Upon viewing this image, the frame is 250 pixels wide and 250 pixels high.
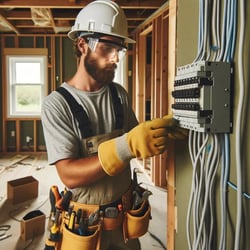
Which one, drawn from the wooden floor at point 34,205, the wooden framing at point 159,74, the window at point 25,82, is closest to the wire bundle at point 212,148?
the wooden floor at point 34,205

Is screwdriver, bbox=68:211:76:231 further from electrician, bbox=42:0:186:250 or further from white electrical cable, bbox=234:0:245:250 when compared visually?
white electrical cable, bbox=234:0:245:250

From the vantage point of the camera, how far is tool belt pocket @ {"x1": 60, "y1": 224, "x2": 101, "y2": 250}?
1.30 m

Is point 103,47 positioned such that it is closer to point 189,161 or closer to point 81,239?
point 189,161

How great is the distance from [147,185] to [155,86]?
1.50m

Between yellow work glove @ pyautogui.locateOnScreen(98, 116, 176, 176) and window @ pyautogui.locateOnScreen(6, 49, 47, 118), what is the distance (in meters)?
5.75

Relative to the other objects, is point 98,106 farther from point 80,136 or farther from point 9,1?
point 9,1

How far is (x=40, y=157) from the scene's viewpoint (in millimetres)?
6312

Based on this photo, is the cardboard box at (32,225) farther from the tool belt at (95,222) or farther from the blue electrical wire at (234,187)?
the blue electrical wire at (234,187)

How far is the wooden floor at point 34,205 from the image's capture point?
2811 mm

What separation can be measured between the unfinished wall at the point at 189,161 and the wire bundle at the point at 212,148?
0.05 ft

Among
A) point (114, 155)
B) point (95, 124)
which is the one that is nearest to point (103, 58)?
point (95, 124)

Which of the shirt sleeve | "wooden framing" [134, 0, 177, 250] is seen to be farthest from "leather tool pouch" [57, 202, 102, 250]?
"wooden framing" [134, 0, 177, 250]

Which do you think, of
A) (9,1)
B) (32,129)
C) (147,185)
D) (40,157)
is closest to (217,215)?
(147,185)

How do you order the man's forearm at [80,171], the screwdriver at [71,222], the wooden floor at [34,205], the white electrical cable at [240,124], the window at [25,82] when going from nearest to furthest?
the white electrical cable at [240,124]
the man's forearm at [80,171]
the screwdriver at [71,222]
the wooden floor at [34,205]
the window at [25,82]
